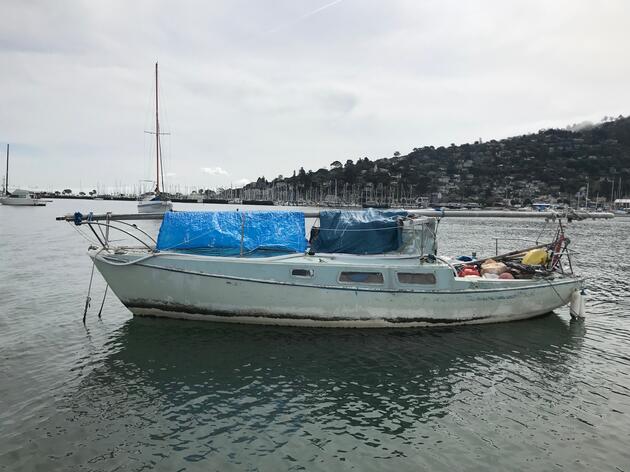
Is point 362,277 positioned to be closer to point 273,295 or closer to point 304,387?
point 273,295

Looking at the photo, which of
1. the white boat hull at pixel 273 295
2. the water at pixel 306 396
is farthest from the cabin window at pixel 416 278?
the water at pixel 306 396

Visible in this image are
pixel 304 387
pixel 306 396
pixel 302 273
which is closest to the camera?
pixel 306 396

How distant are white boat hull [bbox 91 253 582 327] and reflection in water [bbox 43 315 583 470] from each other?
1.59 feet

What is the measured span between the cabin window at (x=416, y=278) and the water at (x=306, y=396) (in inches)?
67.0

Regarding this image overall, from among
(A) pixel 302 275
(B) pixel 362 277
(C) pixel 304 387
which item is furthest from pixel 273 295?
(C) pixel 304 387

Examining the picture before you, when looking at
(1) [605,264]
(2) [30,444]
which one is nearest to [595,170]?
(1) [605,264]

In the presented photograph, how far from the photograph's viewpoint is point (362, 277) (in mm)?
13500

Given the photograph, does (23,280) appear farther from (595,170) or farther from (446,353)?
(595,170)

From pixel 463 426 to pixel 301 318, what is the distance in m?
6.29

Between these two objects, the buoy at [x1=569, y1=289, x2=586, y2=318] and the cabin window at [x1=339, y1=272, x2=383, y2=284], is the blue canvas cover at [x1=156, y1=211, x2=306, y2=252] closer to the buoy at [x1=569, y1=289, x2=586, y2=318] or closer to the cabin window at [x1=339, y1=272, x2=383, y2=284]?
the cabin window at [x1=339, y1=272, x2=383, y2=284]

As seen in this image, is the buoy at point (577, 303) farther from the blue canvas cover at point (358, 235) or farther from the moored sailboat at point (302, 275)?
the blue canvas cover at point (358, 235)

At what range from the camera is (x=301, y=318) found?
13633 mm

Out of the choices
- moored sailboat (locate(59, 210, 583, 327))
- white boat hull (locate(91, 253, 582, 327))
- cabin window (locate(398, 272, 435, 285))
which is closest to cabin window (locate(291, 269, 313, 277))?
moored sailboat (locate(59, 210, 583, 327))

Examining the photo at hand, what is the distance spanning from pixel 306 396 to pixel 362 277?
486 cm
